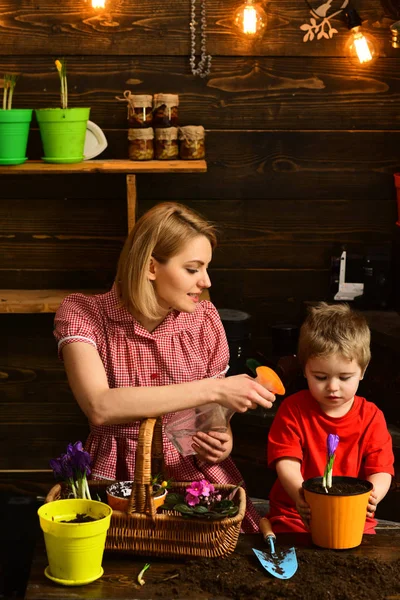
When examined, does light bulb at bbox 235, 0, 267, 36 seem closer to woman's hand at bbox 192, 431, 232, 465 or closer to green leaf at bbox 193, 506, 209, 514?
woman's hand at bbox 192, 431, 232, 465

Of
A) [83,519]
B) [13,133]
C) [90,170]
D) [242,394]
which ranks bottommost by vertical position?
[83,519]

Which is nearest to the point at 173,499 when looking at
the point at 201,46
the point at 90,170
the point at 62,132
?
the point at 90,170

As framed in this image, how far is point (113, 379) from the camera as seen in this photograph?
2.26 metres

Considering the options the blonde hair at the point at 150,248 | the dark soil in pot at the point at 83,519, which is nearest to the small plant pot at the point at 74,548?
the dark soil in pot at the point at 83,519

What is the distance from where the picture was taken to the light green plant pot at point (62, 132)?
9.57 ft

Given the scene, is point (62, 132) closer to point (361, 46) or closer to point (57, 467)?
point (361, 46)

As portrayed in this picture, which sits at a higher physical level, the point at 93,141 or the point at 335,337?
the point at 93,141

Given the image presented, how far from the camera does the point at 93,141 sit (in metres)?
3.18

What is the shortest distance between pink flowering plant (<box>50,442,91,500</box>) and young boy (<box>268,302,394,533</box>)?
1.79ft

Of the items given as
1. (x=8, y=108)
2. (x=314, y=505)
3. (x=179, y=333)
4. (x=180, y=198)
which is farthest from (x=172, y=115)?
(x=314, y=505)

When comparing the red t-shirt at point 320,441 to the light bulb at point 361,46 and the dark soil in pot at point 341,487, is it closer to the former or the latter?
the dark soil in pot at point 341,487

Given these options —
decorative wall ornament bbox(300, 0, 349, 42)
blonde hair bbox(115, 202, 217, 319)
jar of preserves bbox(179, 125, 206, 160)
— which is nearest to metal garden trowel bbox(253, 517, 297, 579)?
blonde hair bbox(115, 202, 217, 319)

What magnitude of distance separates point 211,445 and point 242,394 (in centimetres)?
25

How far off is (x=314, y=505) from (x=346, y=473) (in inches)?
17.4
